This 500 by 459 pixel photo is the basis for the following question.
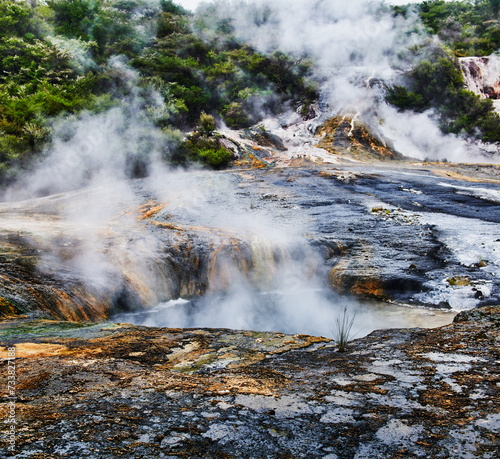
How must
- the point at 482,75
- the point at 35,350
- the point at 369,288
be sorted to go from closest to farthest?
the point at 35,350, the point at 369,288, the point at 482,75

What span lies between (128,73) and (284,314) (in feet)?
51.9

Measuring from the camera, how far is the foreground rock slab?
1.31 metres

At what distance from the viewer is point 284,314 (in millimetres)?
4766

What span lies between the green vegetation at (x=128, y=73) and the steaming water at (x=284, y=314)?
28.3ft

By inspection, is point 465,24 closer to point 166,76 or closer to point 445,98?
Result: point 445,98

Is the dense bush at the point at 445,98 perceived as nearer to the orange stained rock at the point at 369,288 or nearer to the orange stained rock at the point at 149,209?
the orange stained rock at the point at 149,209

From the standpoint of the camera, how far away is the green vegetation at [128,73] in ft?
41.6

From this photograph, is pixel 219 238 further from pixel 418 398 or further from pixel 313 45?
pixel 313 45

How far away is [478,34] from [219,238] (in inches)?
1004

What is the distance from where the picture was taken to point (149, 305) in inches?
197

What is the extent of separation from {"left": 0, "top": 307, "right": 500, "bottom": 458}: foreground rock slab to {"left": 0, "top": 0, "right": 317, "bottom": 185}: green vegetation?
34.6 feet

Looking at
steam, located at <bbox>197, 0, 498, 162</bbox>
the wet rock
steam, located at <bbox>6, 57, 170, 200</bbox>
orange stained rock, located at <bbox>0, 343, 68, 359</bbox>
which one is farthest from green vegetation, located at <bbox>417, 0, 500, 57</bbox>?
orange stained rock, located at <bbox>0, 343, 68, 359</bbox>

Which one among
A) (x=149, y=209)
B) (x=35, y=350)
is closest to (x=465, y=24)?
(x=149, y=209)

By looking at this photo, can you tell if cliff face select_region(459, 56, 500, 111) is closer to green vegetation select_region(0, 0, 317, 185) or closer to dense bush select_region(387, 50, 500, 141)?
dense bush select_region(387, 50, 500, 141)
